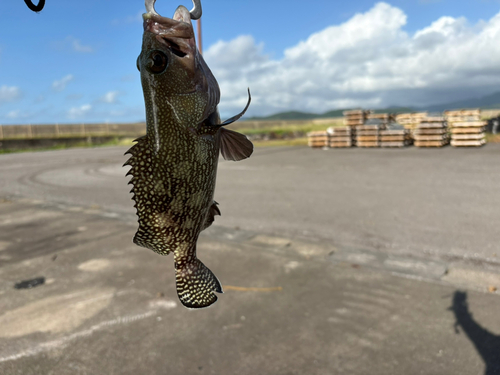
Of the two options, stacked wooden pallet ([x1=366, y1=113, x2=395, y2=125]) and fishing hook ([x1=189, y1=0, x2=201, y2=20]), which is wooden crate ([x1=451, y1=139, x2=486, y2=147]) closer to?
stacked wooden pallet ([x1=366, y1=113, x2=395, y2=125])

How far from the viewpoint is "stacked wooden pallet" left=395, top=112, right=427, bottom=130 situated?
83.9 feet

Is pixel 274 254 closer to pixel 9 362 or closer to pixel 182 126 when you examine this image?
pixel 9 362

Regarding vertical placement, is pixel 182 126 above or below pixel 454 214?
above

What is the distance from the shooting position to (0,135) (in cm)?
3941

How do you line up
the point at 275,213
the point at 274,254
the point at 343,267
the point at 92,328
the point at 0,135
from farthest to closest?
the point at 0,135 < the point at 275,213 < the point at 274,254 < the point at 343,267 < the point at 92,328

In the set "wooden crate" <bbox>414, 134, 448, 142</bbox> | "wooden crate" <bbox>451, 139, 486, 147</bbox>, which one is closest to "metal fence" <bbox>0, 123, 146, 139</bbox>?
"wooden crate" <bbox>414, 134, 448, 142</bbox>

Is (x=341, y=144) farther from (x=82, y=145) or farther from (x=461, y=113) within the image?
(x=82, y=145)

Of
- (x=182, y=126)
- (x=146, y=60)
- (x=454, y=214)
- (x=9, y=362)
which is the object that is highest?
(x=146, y=60)

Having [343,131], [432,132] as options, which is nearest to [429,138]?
[432,132]

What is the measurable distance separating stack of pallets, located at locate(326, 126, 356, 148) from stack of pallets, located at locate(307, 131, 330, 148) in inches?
11.3

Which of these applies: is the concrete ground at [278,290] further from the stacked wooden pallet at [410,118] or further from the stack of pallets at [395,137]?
the stacked wooden pallet at [410,118]

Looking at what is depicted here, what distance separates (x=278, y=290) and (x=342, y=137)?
1851 cm

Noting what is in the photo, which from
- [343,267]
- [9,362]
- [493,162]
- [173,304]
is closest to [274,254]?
[343,267]

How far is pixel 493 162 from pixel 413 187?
6048 mm
